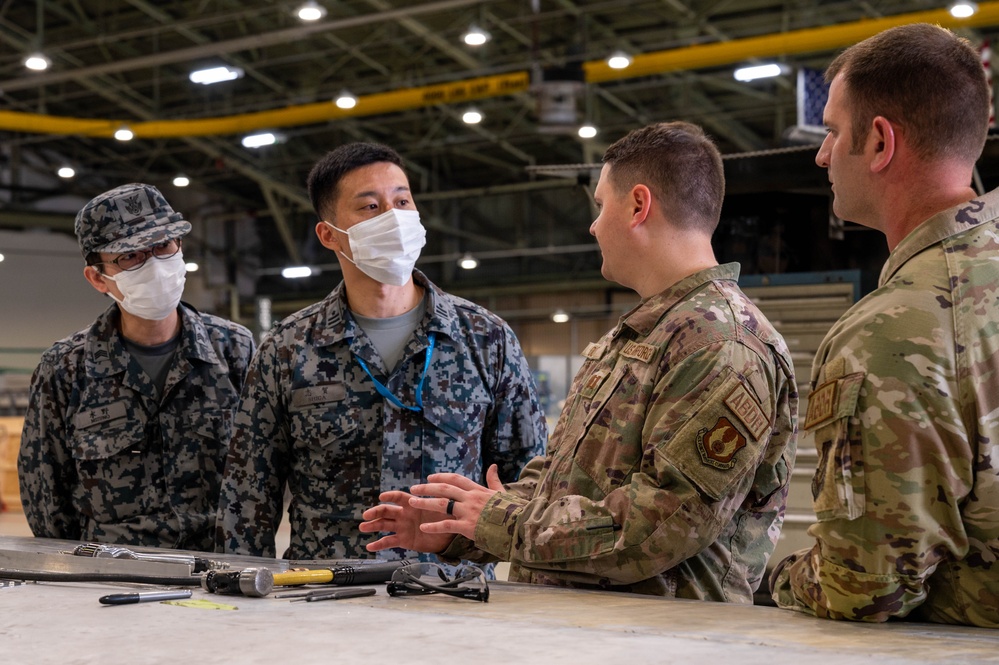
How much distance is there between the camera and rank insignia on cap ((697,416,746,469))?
179cm

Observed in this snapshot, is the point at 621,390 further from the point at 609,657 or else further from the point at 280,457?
the point at 280,457

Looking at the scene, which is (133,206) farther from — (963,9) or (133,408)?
(963,9)

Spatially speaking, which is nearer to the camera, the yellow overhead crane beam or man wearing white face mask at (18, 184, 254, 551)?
man wearing white face mask at (18, 184, 254, 551)

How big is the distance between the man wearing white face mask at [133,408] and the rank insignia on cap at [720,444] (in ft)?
6.31

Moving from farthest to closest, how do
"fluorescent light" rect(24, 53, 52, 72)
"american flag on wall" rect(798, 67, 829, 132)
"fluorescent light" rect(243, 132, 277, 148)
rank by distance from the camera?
"fluorescent light" rect(243, 132, 277, 148), "fluorescent light" rect(24, 53, 52, 72), "american flag on wall" rect(798, 67, 829, 132)

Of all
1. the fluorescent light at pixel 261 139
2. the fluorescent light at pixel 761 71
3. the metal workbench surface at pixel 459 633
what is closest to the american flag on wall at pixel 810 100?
the metal workbench surface at pixel 459 633

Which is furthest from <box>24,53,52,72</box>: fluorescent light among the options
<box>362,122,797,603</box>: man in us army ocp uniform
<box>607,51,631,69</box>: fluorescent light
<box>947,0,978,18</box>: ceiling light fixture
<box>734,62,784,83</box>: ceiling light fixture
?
<box>362,122,797,603</box>: man in us army ocp uniform

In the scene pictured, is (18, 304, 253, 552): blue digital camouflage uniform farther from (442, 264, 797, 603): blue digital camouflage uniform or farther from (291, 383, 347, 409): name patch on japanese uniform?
(442, 264, 797, 603): blue digital camouflage uniform

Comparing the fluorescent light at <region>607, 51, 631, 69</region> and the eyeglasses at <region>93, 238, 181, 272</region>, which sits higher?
the fluorescent light at <region>607, 51, 631, 69</region>

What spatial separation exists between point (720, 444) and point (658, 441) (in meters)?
0.11

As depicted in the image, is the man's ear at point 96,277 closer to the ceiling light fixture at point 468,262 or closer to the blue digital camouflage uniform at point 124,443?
the blue digital camouflage uniform at point 124,443

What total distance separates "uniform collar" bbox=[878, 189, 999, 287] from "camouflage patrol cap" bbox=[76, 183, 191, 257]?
2.32m

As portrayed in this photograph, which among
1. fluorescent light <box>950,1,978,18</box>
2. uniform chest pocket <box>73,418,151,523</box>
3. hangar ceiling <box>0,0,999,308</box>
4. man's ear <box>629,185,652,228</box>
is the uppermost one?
hangar ceiling <box>0,0,999,308</box>

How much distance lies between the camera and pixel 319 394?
293cm
